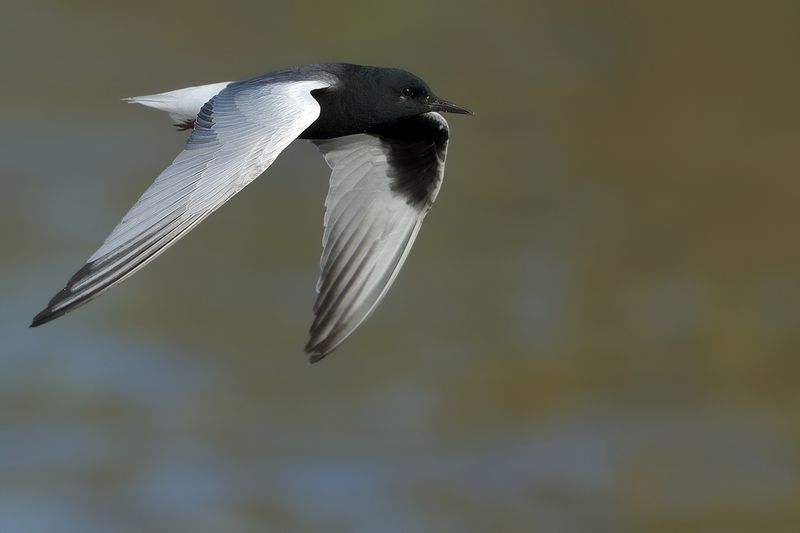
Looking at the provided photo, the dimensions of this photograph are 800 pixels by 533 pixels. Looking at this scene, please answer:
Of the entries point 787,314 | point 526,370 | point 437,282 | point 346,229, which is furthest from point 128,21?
point 346,229

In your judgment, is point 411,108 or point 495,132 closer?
point 411,108

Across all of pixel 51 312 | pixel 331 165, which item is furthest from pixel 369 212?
pixel 51 312

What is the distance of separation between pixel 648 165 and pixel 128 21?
5422 millimetres

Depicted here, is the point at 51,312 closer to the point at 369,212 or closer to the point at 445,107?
the point at 445,107

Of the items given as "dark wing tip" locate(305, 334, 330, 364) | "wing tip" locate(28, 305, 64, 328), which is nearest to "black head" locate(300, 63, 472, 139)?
"dark wing tip" locate(305, 334, 330, 364)

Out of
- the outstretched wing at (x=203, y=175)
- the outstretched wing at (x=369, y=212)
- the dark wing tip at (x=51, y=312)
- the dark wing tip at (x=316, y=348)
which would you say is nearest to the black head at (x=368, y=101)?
the outstretched wing at (x=203, y=175)

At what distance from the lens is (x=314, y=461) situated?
13.6m

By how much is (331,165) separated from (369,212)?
0.36 m

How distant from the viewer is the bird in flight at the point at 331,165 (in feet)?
25.0

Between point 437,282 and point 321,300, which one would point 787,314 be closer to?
point 437,282

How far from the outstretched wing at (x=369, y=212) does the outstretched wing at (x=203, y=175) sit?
41.6 inches

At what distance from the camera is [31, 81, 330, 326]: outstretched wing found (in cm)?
742

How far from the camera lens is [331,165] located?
9.89 m

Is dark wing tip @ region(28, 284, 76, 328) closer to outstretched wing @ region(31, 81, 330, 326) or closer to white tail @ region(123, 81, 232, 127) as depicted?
outstretched wing @ region(31, 81, 330, 326)
